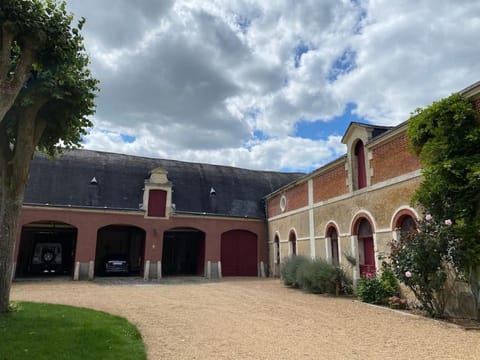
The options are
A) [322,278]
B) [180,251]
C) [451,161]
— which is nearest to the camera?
[451,161]

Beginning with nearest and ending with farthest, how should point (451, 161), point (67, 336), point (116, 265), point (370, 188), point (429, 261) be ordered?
point (67, 336) → point (451, 161) → point (429, 261) → point (370, 188) → point (116, 265)

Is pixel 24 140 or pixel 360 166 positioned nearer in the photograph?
pixel 24 140

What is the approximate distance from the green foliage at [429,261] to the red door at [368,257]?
8.90 feet

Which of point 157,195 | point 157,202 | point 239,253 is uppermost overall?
point 157,195

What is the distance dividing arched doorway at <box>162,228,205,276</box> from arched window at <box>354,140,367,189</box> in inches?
469

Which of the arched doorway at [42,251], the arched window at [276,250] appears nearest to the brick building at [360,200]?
the arched window at [276,250]

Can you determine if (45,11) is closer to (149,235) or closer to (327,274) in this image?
(327,274)

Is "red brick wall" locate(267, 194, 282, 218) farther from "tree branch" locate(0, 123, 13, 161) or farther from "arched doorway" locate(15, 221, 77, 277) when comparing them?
"tree branch" locate(0, 123, 13, 161)

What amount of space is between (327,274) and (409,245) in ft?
12.6

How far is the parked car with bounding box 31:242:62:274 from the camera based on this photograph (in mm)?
18625

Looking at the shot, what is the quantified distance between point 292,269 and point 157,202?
27.3 feet

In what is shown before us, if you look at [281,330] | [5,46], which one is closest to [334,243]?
[281,330]

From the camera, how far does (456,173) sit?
267 inches

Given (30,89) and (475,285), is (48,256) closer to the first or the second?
(30,89)
